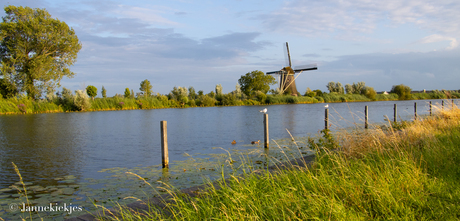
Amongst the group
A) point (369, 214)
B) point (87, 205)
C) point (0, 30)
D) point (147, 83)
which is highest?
point (0, 30)

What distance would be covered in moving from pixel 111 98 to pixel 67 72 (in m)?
6.11

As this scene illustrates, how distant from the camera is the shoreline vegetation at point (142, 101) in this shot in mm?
29502

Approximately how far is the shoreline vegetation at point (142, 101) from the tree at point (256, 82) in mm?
10341

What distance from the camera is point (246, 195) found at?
10.3 ft

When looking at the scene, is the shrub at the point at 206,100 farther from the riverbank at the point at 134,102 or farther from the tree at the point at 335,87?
the tree at the point at 335,87

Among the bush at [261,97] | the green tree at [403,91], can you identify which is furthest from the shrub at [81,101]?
the green tree at [403,91]

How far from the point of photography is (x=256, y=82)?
206 ft

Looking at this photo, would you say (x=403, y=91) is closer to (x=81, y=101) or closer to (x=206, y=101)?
(x=206, y=101)

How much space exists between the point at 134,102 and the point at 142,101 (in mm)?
1067

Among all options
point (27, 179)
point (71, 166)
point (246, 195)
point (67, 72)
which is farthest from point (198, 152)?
point (67, 72)

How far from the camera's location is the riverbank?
29.1 metres

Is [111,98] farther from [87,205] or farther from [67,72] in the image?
[87,205]

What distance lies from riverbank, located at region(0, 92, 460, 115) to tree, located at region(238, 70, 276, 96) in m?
12.4

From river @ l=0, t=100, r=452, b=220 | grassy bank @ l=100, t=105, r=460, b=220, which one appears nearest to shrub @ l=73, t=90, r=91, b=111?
river @ l=0, t=100, r=452, b=220
